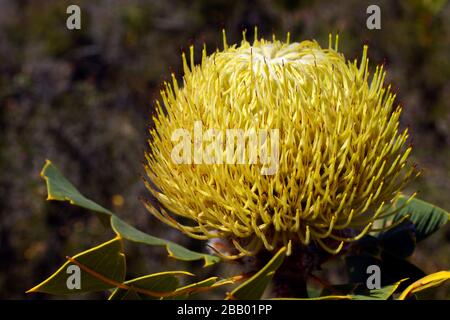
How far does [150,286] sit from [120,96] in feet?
23.2

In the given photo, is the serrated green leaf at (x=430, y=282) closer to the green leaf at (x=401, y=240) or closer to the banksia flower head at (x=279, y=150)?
the banksia flower head at (x=279, y=150)

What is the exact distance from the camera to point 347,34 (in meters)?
8.80

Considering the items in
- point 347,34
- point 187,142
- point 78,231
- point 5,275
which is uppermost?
point 347,34

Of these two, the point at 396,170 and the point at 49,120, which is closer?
the point at 396,170

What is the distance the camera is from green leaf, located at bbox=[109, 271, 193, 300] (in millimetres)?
1910

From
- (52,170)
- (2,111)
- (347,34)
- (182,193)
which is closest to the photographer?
(182,193)

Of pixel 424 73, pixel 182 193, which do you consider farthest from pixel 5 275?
pixel 424 73

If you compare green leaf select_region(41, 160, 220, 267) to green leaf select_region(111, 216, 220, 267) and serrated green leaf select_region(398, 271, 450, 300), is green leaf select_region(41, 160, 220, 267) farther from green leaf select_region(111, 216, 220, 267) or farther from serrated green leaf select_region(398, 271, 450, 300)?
serrated green leaf select_region(398, 271, 450, 300)

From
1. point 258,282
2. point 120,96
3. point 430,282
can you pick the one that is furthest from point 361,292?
point 120,96

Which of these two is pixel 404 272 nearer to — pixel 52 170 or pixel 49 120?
pixel 52 170

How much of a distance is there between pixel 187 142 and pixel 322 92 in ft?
1.66

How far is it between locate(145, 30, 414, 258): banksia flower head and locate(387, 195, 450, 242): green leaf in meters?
0.49

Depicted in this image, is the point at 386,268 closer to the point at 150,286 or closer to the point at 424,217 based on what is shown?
the point at 424,217

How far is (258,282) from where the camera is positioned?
1755mm
